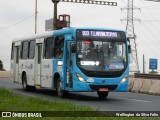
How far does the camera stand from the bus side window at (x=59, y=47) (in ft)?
75.8

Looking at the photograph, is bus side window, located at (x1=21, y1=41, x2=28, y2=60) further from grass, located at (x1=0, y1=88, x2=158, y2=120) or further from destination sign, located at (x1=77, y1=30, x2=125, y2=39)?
grass, located at (x1=0, y1=88, x2=158, y2=120)

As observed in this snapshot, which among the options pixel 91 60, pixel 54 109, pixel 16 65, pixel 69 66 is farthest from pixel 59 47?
pixel 54 109

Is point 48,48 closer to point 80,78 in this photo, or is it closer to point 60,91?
point 60,91

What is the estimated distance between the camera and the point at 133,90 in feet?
106

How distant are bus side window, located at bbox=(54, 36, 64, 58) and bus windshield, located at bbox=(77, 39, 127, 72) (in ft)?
5.08

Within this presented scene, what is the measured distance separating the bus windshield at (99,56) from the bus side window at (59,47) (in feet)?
5.08

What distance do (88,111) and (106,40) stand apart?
8.33 meters

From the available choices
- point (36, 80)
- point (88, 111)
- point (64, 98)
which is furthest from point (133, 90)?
point (88, 111)

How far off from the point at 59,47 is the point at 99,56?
2.47 m

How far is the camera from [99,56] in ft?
71.1

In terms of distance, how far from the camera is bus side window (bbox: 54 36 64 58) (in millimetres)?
23109

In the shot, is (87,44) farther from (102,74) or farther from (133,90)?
(133,90)

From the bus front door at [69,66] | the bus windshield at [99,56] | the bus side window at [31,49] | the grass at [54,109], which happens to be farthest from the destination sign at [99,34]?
the bus side window at [31,49]

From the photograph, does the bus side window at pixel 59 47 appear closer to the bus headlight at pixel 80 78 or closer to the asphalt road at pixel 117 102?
the bus headlight at pixel 80 78
